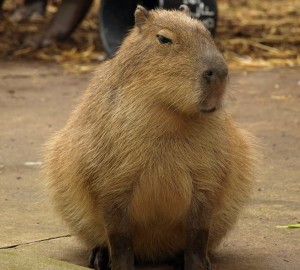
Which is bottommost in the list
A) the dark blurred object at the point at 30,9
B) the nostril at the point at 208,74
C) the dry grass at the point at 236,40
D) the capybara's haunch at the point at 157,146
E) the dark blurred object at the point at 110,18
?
the dark blurred object at the point at 30,9

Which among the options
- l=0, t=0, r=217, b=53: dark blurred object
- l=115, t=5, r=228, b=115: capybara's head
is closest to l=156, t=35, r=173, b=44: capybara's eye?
l=115, t=5, r=228, b=115: capybara's head

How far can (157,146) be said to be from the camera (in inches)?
137

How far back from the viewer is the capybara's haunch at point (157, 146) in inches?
133

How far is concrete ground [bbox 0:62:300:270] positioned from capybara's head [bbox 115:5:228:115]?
16 centimetres

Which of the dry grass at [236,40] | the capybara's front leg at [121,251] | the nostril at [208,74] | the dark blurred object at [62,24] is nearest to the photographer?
the nostril at [208,74]

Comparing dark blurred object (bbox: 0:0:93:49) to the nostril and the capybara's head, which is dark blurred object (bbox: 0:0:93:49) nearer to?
the capybara's head

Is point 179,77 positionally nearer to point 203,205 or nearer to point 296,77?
point 203,205

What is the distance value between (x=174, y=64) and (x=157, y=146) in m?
0.31

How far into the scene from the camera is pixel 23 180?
5215mm

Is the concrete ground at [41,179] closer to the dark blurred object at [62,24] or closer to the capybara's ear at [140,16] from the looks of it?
the capybara's ear at [140,16]

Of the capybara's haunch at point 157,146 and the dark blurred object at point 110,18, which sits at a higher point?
the capybara's haunch at point 157,146

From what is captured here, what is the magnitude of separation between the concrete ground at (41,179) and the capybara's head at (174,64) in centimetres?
16

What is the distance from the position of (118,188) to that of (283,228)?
1051 mm

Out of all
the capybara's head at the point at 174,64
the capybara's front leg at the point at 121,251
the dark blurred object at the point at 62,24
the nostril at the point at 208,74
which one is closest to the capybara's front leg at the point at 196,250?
the capybara's front leg at the point at 121,251
